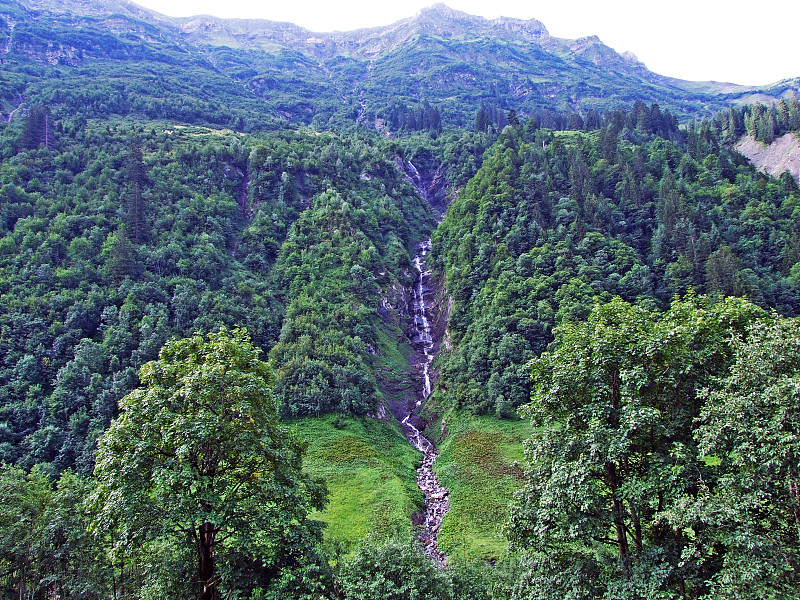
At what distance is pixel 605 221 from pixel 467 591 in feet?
294

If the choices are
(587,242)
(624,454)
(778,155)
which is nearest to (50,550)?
(624,454)

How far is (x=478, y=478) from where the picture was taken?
5641 cm

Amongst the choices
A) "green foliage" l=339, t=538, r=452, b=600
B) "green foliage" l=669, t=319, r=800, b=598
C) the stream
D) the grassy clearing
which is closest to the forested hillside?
the stream

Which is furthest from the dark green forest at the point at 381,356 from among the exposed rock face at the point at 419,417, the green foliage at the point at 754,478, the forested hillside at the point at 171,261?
the exposed rock face at the point at 419,417

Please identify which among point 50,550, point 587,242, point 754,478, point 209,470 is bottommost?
point 50,550

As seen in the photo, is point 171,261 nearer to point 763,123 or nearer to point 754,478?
point 754,478

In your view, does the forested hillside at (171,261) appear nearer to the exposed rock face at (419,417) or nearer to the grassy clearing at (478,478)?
the exposed rock face at (419,417)

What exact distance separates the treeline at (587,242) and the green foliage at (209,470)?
48.5 m

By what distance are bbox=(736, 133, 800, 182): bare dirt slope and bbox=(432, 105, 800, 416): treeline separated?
23.1 meters

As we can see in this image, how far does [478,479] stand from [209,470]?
133ft

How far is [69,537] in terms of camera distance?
24688mm

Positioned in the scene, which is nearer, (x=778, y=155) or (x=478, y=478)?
(x=478, y=478)

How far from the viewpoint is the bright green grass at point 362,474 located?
47.7 metres

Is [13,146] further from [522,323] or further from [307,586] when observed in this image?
[307,586]
